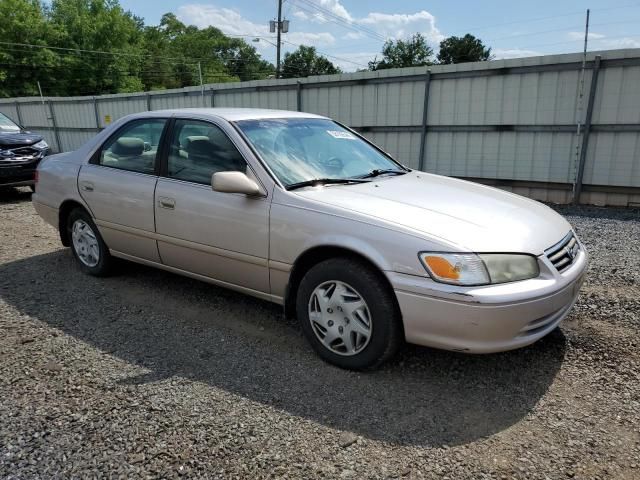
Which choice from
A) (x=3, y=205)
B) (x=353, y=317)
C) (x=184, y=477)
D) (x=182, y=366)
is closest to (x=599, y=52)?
(x=353, y=317)

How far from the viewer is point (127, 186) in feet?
13.5

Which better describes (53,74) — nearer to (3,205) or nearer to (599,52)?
(3,205)

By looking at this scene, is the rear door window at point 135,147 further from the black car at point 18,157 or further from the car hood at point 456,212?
the black car at point 18,157

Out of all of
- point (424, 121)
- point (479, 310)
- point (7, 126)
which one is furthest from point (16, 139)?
point (479, 310)

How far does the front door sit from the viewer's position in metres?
3.32

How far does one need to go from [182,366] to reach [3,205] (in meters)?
7.78

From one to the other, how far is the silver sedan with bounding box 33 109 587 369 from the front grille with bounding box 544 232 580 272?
0.6 inches

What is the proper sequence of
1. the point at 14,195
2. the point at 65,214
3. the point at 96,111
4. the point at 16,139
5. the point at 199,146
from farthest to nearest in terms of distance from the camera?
the point at 96,111 < the point at 14,195 < the point at 16,139 < the point at 65,214 < the point at 199,146

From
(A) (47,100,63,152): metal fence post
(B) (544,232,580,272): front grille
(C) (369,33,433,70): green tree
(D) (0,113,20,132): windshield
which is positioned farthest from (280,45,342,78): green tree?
(B) (544,232,580,272): front grille

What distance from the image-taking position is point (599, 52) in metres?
7.96

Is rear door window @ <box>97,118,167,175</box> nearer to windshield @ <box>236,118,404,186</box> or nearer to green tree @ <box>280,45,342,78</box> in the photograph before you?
windshield @ <box>236,118,404,186</box>

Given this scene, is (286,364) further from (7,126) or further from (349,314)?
(7,126)

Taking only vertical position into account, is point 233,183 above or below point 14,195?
above

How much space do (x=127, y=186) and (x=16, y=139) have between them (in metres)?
6.58
